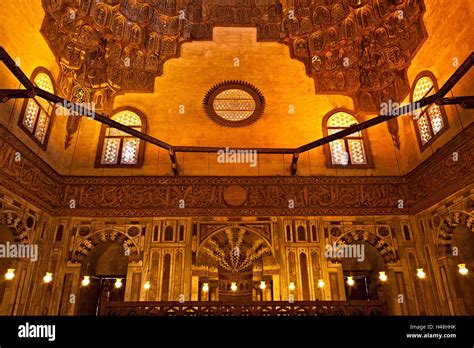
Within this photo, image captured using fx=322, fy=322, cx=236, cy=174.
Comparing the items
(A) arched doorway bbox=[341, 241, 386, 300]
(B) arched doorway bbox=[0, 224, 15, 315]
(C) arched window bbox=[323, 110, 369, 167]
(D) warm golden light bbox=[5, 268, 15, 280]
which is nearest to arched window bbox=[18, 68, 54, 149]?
(B) arched doorway bbox=[0, 224, 15, 315]

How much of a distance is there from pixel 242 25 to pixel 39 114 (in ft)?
25.7

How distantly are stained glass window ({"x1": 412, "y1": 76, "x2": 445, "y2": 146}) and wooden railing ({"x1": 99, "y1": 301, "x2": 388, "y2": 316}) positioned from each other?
A: 16.8 ft

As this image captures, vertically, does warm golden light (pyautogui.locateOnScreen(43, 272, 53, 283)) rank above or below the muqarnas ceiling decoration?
below

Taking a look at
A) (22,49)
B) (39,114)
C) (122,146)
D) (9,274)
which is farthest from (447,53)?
(9,274)

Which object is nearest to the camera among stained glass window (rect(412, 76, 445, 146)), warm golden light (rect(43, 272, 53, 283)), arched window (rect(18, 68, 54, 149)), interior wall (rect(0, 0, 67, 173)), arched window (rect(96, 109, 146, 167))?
interior wall (rect(0, 0, 67, 173))

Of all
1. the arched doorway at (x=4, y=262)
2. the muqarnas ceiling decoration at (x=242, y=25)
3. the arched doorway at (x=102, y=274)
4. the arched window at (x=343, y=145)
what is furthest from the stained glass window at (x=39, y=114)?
the arched window at (x=343, y=145)

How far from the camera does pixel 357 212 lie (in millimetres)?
10250

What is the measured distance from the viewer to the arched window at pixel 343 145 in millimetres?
10977

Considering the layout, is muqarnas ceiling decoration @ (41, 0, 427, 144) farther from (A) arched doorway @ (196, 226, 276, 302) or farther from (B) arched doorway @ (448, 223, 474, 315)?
(A) arched doorway @ (196, 226, 276, 302)

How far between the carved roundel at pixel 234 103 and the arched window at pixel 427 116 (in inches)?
196

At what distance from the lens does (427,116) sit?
9.55m

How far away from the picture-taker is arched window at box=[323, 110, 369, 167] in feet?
36.0

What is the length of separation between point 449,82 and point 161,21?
9.63 metres

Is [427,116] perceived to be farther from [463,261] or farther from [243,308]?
[243,308]
